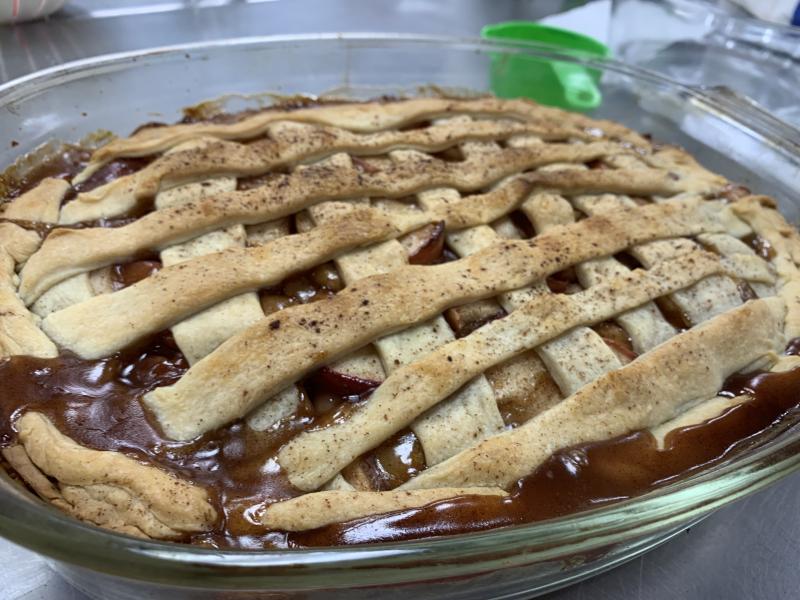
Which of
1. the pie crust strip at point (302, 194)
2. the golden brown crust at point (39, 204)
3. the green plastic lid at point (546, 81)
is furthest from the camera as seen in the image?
the green plastic lid at point (546, 81)

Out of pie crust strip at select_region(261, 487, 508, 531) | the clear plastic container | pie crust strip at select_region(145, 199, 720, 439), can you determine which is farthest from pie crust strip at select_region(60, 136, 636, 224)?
the clear plastic container

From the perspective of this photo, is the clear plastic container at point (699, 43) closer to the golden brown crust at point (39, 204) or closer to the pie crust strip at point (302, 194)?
the pie crust strip at point (302, 194)

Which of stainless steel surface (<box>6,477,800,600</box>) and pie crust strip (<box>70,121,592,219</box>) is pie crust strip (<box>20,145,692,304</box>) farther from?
stainless steel surface (<box>6,477,800,600</box>)

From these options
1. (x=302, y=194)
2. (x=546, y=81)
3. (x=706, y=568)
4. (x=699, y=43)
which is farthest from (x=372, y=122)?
(x=699, y=43)

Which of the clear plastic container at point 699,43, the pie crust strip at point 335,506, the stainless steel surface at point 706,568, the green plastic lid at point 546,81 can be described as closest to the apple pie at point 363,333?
the pie crust strip at point 335,506

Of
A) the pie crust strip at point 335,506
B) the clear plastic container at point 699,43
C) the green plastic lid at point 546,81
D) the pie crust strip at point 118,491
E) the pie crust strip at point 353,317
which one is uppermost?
the clear plastic container at point 699,43

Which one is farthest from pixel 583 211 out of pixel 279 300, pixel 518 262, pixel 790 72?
pixel 790 72
